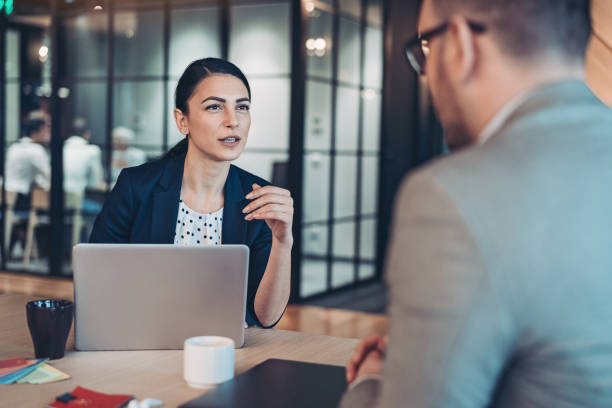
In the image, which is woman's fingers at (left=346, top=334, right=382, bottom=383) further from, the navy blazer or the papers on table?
the navy blazer

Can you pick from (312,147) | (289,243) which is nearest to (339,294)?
(312,147)

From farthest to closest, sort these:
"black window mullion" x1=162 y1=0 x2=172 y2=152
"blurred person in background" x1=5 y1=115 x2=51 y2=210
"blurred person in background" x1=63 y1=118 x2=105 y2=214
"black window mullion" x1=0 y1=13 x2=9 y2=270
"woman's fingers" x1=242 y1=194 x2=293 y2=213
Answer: "black window mullion" x1=0 y1=13 x2=9 y2=270 → "blurred person in background" x1=5 y1=115 x2=51 y2=210 → "blurred person in background" x1=63 y1=118 x2=105 y2=214 → "black window mullion" x1=162 y1=0 x2=172 y2=152 → "woman's fingers" x1=242 y1=194 x2=293 y2=213

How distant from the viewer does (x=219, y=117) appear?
6.55 feet

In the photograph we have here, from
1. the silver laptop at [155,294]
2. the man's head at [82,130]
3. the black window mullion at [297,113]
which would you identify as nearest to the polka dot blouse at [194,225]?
the silver laptop at [155,294]

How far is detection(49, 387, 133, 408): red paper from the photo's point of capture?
1032 millimetres

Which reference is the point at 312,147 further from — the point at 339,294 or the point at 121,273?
the point at 121,273

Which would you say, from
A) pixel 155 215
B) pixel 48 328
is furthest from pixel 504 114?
pixel 155 215

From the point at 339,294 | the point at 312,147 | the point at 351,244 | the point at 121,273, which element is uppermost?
the point at 312,147

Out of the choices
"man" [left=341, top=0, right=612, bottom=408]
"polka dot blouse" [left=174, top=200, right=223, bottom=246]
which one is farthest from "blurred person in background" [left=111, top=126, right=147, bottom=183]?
"man" [left=341, top=0, right=612, bottom=408]

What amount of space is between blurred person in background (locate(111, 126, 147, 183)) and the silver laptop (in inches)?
187

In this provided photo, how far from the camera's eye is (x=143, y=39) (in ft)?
19.3

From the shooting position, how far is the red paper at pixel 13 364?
3.85ft

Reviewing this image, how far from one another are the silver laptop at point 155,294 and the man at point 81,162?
499 cm

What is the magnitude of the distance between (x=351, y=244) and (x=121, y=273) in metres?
4.97
